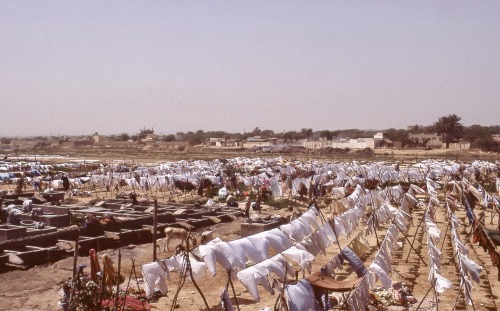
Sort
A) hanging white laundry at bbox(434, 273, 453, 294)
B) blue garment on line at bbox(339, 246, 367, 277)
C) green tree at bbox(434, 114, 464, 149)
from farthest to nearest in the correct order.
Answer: green tree at bbox(434, 114, 464, 149) < blue garment on line at bbox(339, 246, 367, 277) < hanging white laundry at bbox(434, 273, 453, 294)

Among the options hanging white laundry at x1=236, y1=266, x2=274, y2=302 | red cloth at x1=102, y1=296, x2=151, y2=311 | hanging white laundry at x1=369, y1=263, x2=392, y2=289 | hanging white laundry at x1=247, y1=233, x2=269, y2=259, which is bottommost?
red cloth at x1=102, y1=296, x2=151, y2=311

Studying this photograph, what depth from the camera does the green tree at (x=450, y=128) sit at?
83.8 meters

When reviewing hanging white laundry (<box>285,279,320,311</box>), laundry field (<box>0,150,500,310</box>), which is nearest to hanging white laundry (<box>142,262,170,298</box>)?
laundry field (<box>0,150,500,310</box>)

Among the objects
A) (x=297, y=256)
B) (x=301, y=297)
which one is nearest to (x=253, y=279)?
(x=301, y=297)

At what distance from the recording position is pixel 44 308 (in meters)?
10.4

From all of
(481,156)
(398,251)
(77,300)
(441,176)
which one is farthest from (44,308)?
(481,156)

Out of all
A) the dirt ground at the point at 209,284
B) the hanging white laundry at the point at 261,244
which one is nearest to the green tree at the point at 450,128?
the dirt ground at the point at 209,284

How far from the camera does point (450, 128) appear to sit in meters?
84.5

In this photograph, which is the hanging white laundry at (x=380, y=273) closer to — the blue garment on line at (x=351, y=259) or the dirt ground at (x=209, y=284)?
the blue garment on line at (x=351, y=259)

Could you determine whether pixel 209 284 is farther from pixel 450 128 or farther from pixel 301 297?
pixel 450 128

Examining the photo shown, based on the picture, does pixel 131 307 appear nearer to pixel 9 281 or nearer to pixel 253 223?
pixel 9 281

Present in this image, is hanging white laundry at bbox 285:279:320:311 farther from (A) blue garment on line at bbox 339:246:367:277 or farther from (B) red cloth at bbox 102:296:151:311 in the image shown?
(B) red cloth at bbox 102:296:151:311

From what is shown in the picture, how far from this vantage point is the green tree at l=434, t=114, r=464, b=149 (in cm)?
8381

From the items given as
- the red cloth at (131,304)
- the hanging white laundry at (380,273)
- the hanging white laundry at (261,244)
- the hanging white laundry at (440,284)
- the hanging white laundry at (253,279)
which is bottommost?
the red cloth at (131,304)
